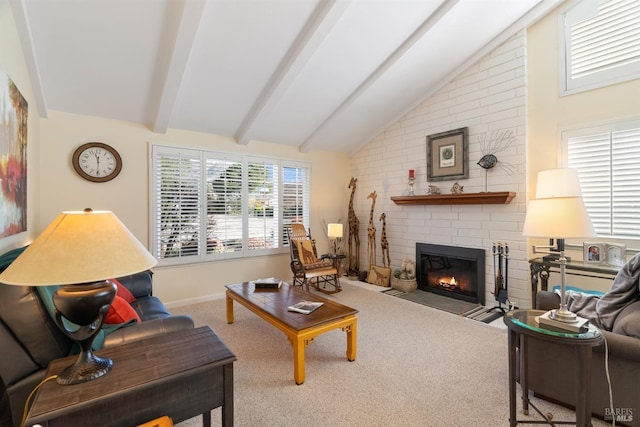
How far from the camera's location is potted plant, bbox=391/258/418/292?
4.70 m

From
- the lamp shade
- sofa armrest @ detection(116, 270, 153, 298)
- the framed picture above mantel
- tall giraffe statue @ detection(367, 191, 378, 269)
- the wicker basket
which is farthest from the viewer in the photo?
tall giraffe statue @ detection(367, 191, 378, 269)

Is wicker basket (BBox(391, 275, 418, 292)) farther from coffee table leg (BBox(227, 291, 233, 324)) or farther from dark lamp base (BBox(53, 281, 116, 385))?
dark lamp base (BBox(53, 281, 116, 385))

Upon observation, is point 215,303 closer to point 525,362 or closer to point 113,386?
point 113,386

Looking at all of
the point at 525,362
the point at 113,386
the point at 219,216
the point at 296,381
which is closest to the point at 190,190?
the point at 219,216

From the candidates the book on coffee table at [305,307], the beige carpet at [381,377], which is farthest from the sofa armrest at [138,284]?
the book on coffee table at [305,307]

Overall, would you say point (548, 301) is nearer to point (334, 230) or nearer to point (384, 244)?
point (384, 244)

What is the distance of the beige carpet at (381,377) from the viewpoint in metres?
1.90

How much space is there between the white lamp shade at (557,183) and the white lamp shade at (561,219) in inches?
8.4

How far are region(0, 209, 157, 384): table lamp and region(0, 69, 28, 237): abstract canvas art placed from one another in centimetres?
126

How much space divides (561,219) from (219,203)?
4078mm

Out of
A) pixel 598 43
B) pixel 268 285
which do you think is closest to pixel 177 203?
pixel 268 285

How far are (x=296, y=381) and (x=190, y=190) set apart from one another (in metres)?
3.09

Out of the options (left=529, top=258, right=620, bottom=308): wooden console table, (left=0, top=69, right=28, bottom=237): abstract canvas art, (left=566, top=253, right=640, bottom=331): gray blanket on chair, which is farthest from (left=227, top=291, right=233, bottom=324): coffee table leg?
(left=529, top=258, right=620, bottom=308): wooden console table

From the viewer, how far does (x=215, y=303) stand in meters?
4.19
